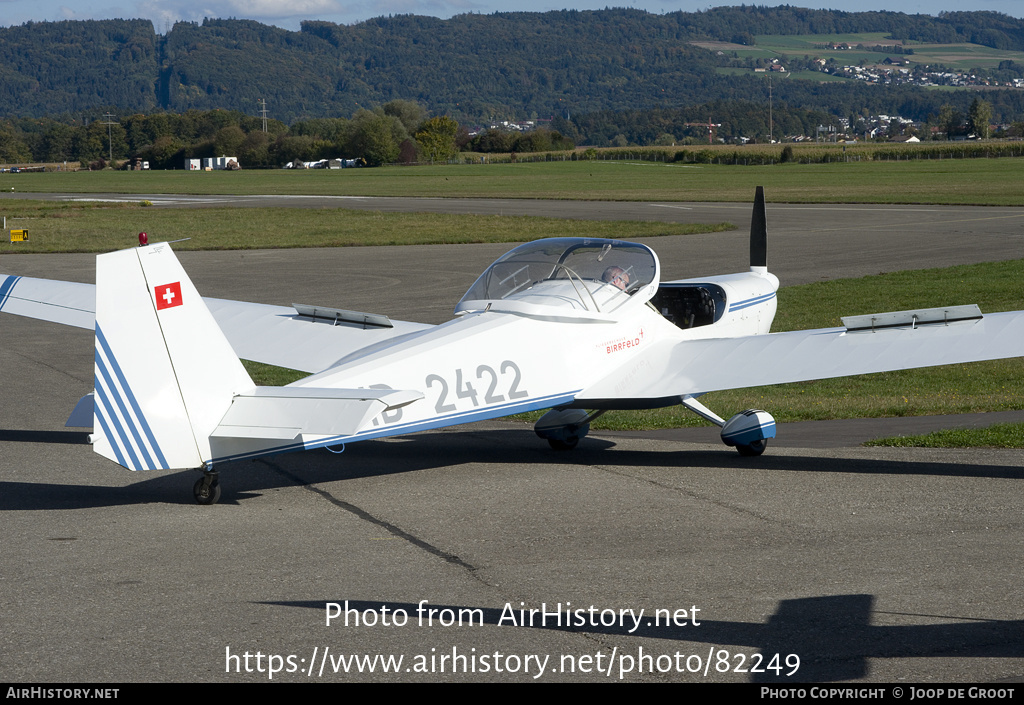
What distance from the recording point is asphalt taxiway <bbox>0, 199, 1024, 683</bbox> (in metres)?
5.05

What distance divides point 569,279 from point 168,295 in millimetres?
3798

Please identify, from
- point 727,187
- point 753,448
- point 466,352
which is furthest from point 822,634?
point 727,187

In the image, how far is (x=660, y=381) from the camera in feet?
31.1

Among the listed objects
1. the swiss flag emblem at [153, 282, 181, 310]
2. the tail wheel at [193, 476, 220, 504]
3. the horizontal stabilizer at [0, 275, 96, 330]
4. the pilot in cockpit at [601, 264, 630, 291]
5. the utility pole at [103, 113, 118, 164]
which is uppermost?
the utility pole at [103, 113, 118, 164]

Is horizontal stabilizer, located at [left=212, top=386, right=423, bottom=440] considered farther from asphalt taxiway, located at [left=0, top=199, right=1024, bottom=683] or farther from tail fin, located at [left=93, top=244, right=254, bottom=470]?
asphalt taxiway, located at [left=0, top=199, right=1024, bottom=683]

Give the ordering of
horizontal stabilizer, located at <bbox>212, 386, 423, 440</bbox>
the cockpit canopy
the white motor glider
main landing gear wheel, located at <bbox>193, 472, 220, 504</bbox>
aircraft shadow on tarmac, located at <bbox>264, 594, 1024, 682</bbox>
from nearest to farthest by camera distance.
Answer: aircraft shadow on tarmac, located at <bbox>264, 594, 1024, 682</bbox> → horizontal stabilizer, located at <bbox>212, 386, 423, 440</bbox> → the white motor glider → main landing gear wheel, located at <bbox>193, 472, 220, 504</bbox> → the cockpit canopy

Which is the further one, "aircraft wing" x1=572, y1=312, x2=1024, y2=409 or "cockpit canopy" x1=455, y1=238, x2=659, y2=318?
"cockpit canopy" x1=455, y1=238, x2=659, y2=318

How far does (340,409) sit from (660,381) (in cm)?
349

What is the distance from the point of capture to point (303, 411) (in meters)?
6.97

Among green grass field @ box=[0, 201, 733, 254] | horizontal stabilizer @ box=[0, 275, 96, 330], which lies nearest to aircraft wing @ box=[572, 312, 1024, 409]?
horizontal stabilizer @ box=[0, 275, 96, 330]

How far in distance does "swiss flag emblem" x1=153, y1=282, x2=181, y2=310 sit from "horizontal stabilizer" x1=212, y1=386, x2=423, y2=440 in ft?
2.45

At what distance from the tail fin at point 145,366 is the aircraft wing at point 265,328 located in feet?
9.84

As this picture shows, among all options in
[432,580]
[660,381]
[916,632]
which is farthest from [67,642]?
[660,381]

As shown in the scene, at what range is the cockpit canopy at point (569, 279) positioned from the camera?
30.7ft
